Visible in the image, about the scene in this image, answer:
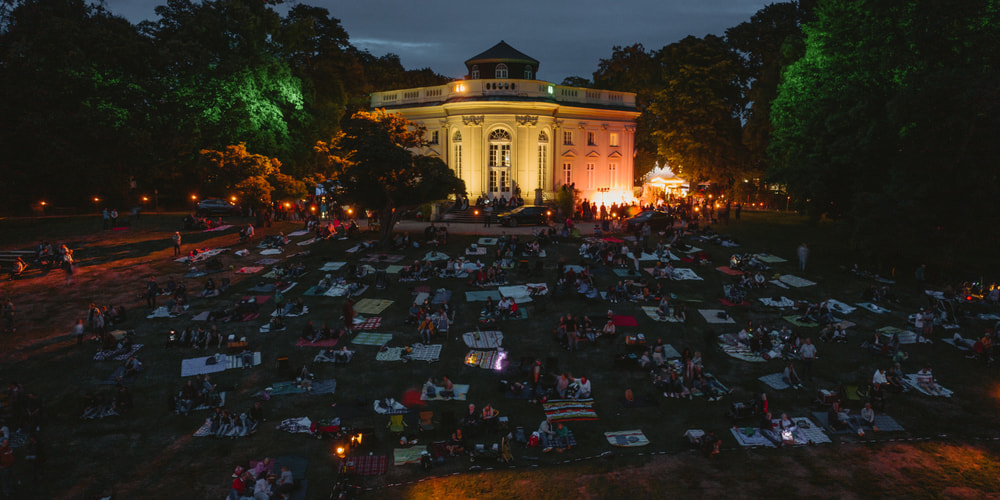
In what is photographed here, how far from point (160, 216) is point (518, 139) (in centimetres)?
2931

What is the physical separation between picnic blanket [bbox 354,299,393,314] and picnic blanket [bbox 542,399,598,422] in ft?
33.6

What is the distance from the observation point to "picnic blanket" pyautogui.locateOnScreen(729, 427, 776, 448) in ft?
47.7

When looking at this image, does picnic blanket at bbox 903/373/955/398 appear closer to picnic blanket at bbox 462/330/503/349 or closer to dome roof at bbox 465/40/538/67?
picnic blanket at bbox 462/330/503/349

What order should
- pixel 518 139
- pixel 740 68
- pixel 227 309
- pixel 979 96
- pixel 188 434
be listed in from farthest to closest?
pixel 740 68, pixel 518 139, pixel 227 309, pixel 979 96, pixel 188 434

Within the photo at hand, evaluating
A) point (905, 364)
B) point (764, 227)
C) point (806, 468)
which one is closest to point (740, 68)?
point (764, 227)

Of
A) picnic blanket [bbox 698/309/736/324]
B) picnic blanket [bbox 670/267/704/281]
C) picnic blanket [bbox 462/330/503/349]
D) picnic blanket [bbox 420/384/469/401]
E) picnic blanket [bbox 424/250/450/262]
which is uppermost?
picnic blanket [bbox 424/250/450/262]

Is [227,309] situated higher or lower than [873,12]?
lower

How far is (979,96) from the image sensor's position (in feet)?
70.6

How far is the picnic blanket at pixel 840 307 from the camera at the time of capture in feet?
79.1

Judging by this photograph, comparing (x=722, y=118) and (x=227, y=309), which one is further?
(x=722, y=118)

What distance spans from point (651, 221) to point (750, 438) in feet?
78.4

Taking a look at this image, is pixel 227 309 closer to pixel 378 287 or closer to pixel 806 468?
pixel 378 287

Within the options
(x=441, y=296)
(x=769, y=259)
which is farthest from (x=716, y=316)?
(x=441, y=296)

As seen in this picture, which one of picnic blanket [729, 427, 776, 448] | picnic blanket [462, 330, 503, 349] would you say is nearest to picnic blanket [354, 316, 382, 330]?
picnic blanket [462, 330, 503, 349]
